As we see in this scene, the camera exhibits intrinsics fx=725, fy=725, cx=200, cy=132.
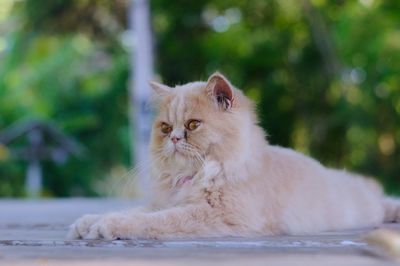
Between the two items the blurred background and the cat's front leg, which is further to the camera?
the blurred background

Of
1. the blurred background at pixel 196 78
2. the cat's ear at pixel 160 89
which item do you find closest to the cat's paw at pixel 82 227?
the cat's ear at pixel 160 89

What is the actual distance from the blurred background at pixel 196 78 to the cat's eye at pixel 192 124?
23.9ft

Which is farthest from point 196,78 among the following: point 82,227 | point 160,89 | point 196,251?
point 196,251

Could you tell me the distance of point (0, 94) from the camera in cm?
1394

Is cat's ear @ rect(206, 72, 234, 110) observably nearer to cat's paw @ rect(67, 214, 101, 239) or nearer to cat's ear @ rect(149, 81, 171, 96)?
cat's ear @ rect(149, 81, 171, 96)

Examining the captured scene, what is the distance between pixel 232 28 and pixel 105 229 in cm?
1009

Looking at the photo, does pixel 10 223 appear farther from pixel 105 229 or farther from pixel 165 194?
pixel 105 229

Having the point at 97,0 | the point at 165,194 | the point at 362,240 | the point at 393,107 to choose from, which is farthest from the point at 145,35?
the point at 362,240

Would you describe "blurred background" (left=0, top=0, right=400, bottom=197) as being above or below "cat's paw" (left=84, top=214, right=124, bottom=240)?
above

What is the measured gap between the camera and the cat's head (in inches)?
121

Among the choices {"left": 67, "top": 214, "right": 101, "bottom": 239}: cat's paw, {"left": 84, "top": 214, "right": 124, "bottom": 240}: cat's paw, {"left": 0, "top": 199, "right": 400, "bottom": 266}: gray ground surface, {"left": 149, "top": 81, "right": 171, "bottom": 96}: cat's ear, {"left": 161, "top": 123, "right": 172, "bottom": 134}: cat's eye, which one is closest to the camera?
{"left": 0, "top": 199, "right": 400, "bottom": 266}: gray ground surface

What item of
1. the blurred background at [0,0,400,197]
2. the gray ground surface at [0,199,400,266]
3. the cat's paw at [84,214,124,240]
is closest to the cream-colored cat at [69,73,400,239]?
the cat's paw at [84,214,124,240]

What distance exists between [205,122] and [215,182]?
0.84 ft

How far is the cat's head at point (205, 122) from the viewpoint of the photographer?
307 centimetres
